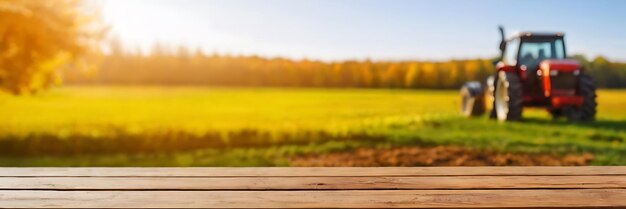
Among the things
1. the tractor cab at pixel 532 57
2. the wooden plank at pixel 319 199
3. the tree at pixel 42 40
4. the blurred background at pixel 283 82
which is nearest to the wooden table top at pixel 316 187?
the wooden plank at pixel 319 199

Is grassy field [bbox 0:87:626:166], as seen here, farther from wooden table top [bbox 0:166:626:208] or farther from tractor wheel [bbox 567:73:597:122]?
wooden table top [bbox 0:166:626:208]

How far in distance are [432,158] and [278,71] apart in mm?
1725

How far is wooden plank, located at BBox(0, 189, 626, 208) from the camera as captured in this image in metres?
1.32

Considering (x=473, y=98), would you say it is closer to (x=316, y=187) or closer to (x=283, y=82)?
(x=283, y=82)

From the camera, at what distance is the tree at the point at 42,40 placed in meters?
5.38

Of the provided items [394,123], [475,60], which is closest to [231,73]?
[394,123]

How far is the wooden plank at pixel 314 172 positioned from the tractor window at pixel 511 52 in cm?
293

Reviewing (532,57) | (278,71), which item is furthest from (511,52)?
(278,71)

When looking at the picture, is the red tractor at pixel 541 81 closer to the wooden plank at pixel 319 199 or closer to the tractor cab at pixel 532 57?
the tractor cab at pixel 532 57

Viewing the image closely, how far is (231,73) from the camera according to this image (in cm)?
573

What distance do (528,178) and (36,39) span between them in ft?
16.3

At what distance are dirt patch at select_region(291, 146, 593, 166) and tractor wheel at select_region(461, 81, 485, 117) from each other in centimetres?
55

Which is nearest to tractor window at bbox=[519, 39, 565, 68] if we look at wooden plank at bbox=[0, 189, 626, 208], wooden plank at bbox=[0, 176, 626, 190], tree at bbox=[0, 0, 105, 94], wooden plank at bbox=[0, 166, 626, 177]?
wooden plank at bbox=[0, 166, 626, 177]

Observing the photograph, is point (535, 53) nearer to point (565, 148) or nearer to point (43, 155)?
point (565, 148)
